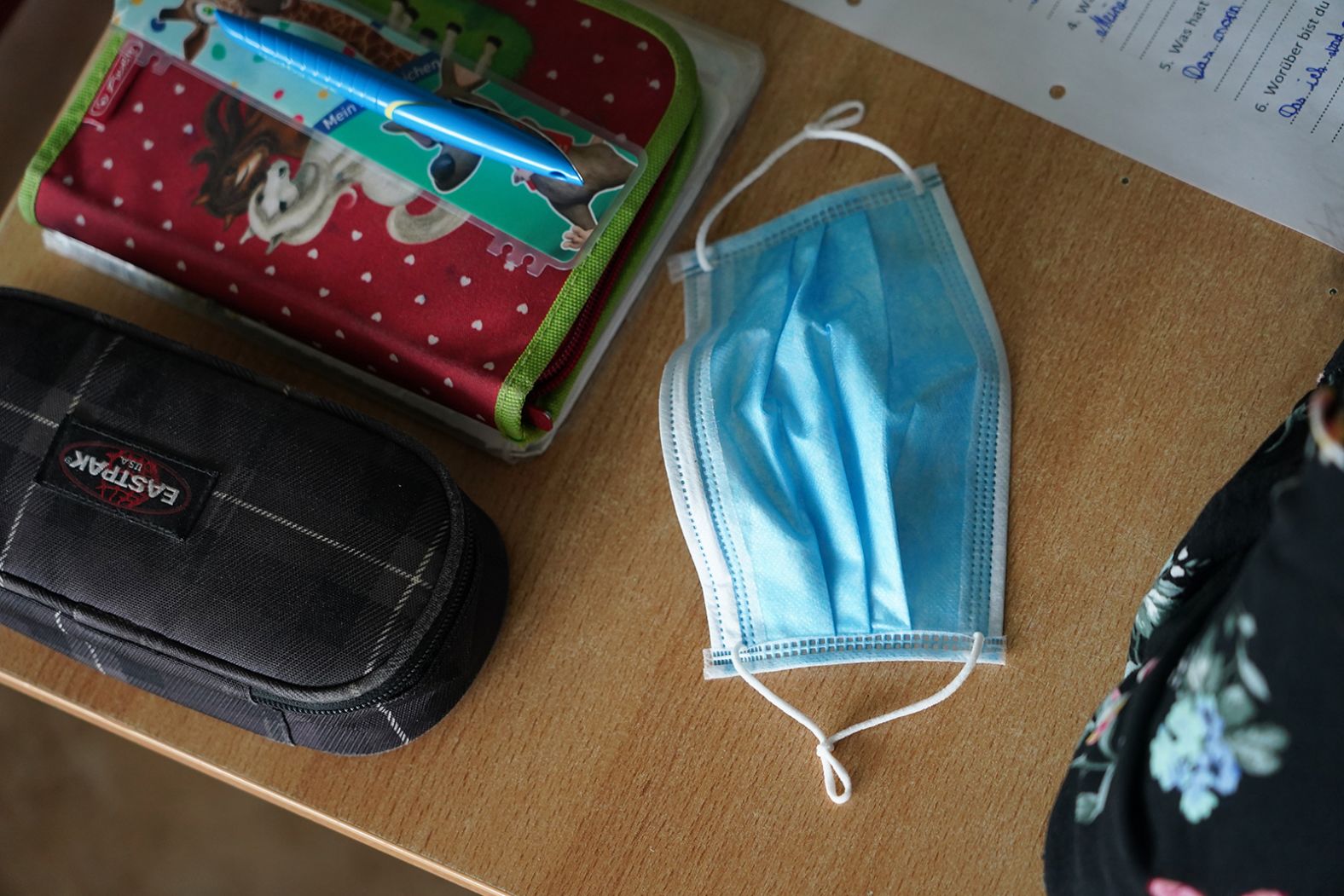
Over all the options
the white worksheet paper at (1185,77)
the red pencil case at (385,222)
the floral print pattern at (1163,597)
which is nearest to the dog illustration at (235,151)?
the red pencil case at (385,222)

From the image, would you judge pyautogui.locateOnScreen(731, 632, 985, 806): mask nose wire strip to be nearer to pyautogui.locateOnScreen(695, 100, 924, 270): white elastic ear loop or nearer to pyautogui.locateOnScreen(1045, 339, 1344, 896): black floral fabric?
pyautogui.locateOnScreen(1045, 339, 1344, 896): black floral fabric

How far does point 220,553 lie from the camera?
0.58 metres

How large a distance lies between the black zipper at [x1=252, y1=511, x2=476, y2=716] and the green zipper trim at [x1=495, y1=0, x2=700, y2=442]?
0.08 m

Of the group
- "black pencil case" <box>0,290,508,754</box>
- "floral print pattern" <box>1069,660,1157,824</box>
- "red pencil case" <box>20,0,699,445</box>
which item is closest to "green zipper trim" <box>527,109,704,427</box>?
"red pencil case" <box>20,0,699,445</box>

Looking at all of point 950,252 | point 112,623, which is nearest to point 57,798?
point 112,623

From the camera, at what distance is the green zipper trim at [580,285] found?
63 centimetres

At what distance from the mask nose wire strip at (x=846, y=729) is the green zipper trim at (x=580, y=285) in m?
0.21

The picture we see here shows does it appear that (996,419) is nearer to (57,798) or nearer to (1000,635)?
(1000,635)

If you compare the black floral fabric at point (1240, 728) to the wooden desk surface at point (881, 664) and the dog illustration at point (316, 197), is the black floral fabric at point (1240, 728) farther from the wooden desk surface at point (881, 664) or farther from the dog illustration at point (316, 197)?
the dog illustration at point (316, 197)

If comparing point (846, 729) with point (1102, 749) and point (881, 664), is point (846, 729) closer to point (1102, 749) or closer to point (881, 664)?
point (881, 664)

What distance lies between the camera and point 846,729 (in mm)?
624

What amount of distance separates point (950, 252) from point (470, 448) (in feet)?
1.12

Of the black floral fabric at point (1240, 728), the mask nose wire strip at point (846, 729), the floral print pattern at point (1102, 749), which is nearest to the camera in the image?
the black floral fabric at point (1240, 728)

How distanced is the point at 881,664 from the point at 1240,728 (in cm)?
25
